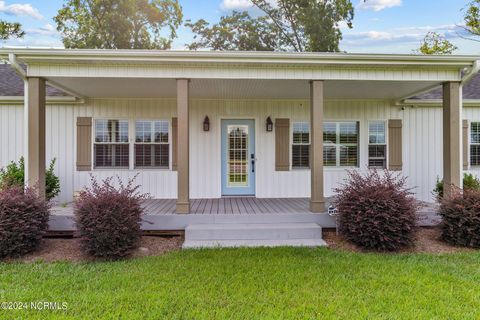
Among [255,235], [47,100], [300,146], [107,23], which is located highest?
[107,23]

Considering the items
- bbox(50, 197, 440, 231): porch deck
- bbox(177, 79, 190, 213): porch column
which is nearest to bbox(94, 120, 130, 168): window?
bbox(50, 197, 440, 231): porch deck

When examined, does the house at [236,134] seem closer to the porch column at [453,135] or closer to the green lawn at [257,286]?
the porch column at [453,135]

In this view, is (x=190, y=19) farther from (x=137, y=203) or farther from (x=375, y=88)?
(x=137, y=203)

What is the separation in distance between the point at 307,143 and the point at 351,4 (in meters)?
13.8

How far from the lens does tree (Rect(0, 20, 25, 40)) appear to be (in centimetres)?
1600

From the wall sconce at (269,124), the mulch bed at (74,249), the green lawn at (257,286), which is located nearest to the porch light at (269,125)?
the wall sconce at (269,124)

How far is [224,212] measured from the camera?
580cm

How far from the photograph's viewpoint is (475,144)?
8.05 meters

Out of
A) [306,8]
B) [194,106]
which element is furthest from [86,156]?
[306,8]

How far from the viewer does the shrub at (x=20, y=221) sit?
14.6 feet

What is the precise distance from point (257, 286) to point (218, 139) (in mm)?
4733

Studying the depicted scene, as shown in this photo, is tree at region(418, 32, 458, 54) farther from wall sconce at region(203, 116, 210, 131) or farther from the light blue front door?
wall sconce at region(203, 116, 210, 131)

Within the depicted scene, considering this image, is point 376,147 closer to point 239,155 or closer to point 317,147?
point 317,147

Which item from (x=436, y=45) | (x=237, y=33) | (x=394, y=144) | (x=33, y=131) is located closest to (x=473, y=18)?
(x=436, y=45)
